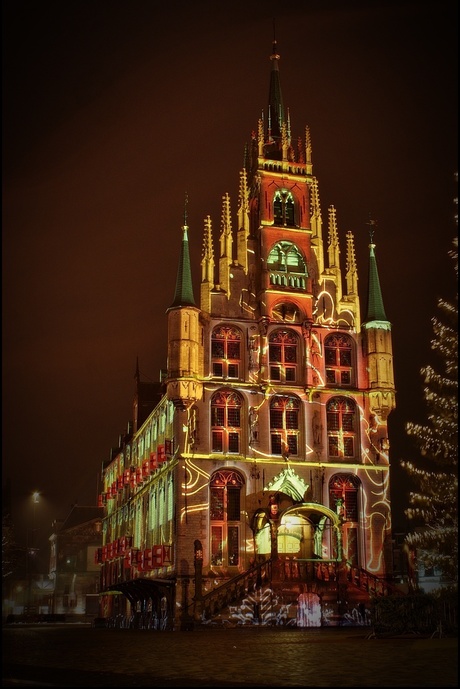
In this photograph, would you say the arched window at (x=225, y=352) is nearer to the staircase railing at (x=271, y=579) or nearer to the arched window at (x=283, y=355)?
the arched window at (x=283, y=355)

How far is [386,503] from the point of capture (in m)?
56.4

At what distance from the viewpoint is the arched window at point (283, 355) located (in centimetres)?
5700

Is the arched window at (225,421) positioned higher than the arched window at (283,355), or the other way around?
the arched window at (283,355)

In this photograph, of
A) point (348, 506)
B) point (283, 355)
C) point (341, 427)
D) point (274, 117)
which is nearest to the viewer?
point (348, 506)

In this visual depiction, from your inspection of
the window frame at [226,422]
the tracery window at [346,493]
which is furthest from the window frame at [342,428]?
the window frame at [226,422]

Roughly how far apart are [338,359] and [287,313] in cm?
470

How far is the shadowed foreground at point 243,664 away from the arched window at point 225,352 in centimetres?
2782

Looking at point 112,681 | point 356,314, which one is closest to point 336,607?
point 356,314

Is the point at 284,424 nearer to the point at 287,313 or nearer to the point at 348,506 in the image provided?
the point at 348,506

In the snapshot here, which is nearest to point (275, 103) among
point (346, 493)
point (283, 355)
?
point (283, 355)

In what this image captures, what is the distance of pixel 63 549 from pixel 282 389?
216 ft

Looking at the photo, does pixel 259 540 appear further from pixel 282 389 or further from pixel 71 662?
pixel 71 662

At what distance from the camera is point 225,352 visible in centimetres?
5634

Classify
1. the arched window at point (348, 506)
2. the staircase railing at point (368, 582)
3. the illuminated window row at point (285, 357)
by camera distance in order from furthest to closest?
1. the illuminated window row at point (285, 357)
2. the arched window at point (348, 506)
3. the staircase railing at point (368, 582)
